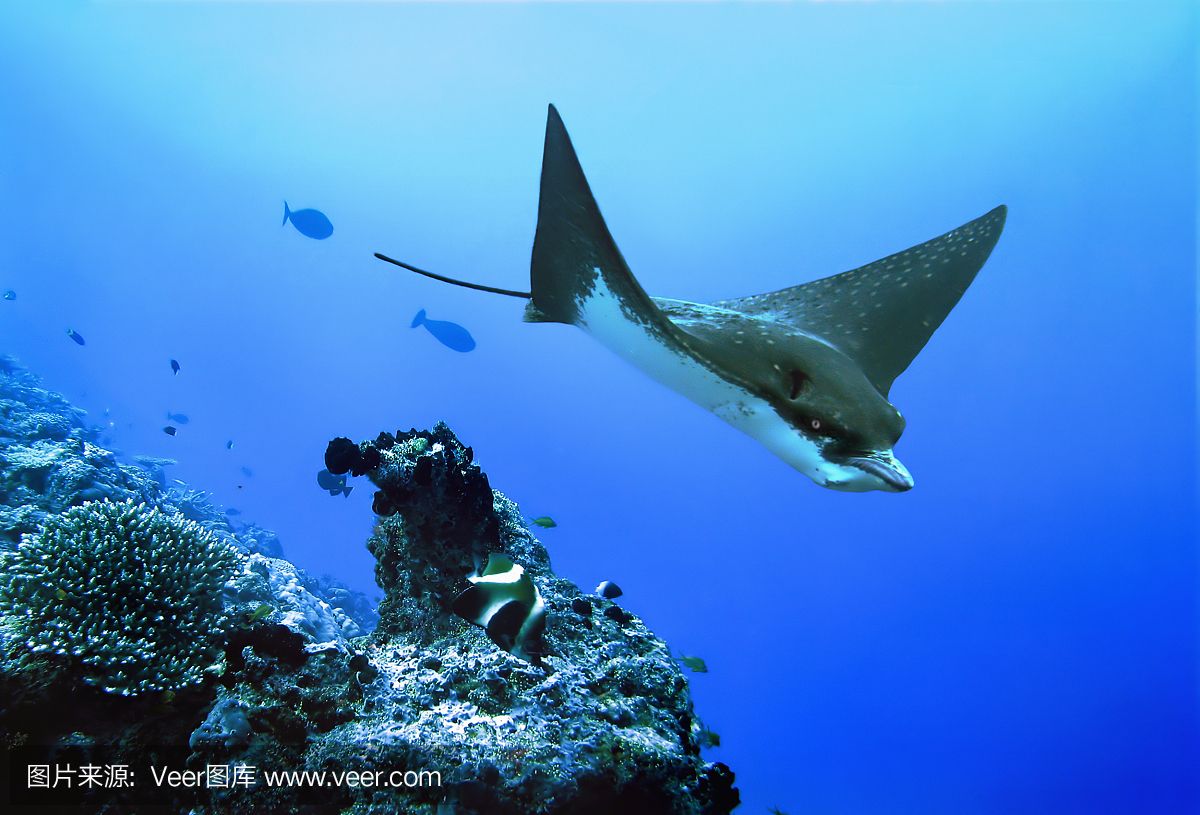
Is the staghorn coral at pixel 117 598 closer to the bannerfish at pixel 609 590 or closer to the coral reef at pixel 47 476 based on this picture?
the coral reef at pixel 47 476

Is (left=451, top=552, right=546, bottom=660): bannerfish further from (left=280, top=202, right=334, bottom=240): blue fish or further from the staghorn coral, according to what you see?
(left=280, top=202, right=334, bottom=240): blue fish

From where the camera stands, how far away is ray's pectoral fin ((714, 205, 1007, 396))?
364cm

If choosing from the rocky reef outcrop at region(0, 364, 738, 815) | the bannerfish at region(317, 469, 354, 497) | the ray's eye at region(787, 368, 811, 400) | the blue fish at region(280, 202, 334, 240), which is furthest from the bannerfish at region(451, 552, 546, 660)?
the blue fish at region(280, 202, 334, 240)

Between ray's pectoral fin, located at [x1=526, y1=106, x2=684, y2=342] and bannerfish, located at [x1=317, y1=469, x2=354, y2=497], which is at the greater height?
bannerfish, located at [x1=317, y1=469, x2=354, y2=497]

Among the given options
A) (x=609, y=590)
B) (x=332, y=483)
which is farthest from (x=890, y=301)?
(x=332, y=483)

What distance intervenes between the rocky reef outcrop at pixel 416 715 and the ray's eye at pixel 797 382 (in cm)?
170

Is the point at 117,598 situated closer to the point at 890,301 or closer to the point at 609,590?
the point at 609,590

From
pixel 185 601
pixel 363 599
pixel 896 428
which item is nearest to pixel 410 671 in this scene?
pixel 185 601

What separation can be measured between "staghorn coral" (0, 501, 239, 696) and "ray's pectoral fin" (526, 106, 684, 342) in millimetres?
2974

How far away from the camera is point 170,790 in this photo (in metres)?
2.67

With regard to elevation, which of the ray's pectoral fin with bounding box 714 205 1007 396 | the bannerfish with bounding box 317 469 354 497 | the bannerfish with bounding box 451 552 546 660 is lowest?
the bannerfish with bounding box 451 552 546 660

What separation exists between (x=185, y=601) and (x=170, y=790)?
1077 millimetres

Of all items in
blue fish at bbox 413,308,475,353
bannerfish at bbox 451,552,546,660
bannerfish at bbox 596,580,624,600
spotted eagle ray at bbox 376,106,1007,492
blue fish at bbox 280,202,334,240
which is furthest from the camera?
blue fish at bbox 413,308,475,353

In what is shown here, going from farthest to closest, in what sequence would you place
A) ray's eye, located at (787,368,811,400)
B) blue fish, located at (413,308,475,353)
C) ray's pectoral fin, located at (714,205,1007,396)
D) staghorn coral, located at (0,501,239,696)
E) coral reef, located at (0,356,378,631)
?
blue fish, located at (413,308,475,353), coral reef, located at (0,356,378,631), ray's pectoral fin, located at (714,205,1007,396), staghorn coral, located at (0,501,239,696), ray's eye, located at (787,368,811,400)
